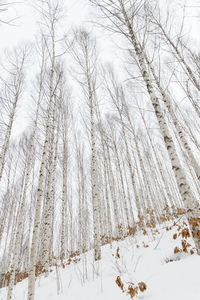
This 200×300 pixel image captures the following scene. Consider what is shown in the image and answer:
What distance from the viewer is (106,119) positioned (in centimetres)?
1141

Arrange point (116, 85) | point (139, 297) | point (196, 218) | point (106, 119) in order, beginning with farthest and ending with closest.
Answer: point (106, 119)
point (116, 85)
point (196, 218)
point (139, 297)

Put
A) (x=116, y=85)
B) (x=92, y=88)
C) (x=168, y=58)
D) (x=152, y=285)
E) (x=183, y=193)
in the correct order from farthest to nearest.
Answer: (x=116, y=85)
(x=168, y=58)
(x=92, y=88)
(x=183, y=193)
(x=152, y=285)

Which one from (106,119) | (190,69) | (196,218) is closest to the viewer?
(196,218)

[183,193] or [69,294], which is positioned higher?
→ [183,193]

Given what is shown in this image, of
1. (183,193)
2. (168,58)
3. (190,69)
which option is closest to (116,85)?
(168,58)

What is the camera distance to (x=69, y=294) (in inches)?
116

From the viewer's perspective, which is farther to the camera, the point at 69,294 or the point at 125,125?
the point at 125,125

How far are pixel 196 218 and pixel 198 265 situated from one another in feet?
2.26

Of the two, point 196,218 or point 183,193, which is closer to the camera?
point 196,218

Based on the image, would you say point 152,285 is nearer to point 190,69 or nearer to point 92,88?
point 92,88

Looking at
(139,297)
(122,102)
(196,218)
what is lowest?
(139,297)

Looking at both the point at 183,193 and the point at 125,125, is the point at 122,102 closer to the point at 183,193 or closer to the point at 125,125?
the point at 125,125

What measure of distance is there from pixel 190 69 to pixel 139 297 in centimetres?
842

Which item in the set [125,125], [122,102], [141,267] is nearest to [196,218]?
[141,267]
